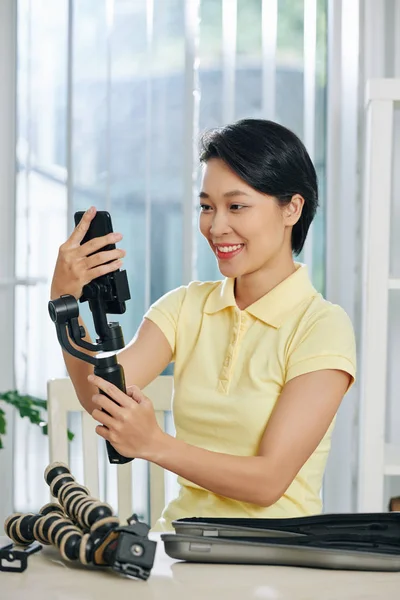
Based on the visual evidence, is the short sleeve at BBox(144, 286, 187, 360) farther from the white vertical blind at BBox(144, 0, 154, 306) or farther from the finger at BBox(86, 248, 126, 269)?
the white vertical blind at BBox(144, 0, 154, 306)

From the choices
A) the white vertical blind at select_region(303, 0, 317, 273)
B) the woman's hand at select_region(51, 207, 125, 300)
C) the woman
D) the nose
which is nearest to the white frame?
the white vertical blind at select_region(303, 0, 317, 273)

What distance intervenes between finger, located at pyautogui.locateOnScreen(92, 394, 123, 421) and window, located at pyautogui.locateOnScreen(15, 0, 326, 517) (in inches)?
53.0

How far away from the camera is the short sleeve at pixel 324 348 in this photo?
1.42m

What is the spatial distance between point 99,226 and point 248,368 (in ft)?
1.47

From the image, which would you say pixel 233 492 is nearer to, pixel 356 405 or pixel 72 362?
pixel 72 362

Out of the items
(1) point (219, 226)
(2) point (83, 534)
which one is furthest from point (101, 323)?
(1) point (219, 226)

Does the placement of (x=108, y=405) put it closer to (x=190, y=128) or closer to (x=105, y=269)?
(x=105, y=269)

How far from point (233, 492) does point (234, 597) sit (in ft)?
1.43

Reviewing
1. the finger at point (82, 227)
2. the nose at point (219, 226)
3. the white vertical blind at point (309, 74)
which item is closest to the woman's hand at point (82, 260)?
the finger at point (82, 227)

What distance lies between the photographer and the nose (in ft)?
4.91

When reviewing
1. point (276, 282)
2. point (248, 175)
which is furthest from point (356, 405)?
point (248, 175)

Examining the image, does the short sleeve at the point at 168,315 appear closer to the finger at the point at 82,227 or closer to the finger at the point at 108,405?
the finger at the point at 82,227

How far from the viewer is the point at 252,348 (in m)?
1.54

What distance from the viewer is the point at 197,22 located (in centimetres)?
240
